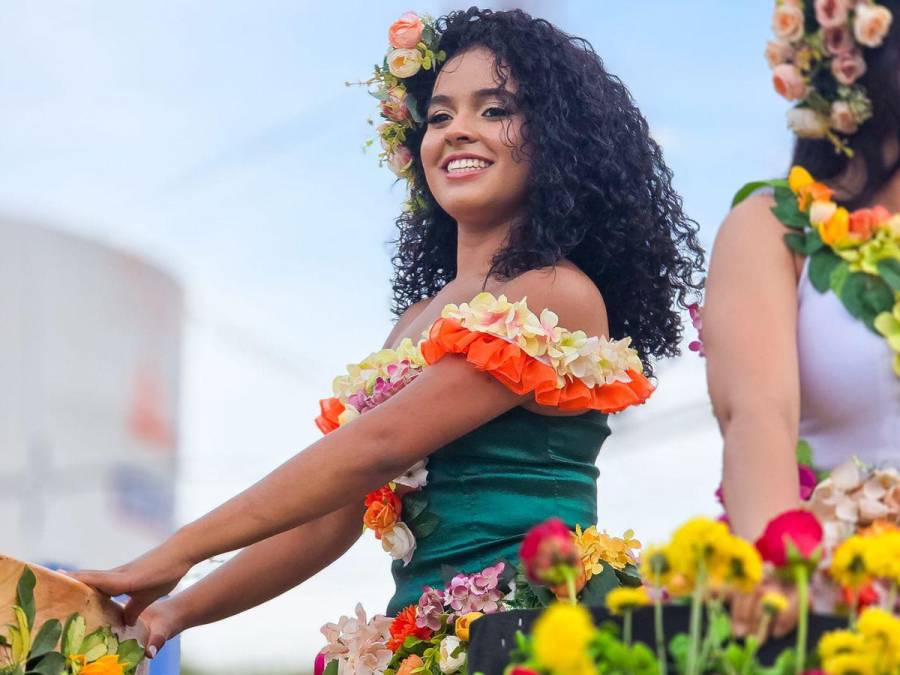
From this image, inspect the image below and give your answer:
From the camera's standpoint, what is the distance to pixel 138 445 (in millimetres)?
12461

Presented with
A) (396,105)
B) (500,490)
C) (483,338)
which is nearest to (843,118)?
(483,338)

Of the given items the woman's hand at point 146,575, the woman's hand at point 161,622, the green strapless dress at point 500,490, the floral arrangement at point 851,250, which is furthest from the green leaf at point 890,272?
the woman's hand at point 161,622

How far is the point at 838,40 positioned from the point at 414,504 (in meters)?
1.17

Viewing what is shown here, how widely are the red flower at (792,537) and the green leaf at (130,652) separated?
1.37 meters

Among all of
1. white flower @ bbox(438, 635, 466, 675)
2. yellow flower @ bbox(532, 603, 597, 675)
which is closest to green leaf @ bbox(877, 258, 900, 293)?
yellow flower @ bbox(532, 603, 597, 675)

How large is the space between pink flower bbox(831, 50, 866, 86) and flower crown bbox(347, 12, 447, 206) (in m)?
1.33

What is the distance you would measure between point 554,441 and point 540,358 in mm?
158

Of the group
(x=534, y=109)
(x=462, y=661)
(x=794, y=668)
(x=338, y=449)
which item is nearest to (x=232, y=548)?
(x=338, y=449)

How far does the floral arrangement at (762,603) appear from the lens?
49.0 inches

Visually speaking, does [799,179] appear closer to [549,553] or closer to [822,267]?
[822,267]

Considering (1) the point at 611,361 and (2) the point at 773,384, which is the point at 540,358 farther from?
(2) the point at 773,384

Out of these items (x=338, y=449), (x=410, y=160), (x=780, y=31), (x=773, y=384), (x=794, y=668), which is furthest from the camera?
(x=410, y=160)

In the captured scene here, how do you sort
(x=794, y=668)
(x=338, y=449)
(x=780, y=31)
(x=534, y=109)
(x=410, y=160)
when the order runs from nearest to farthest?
1. (x=794, y=668)
2. (x=780, y=31)
3. (x=338, y=449)
4. (x=534, y=109)
5. (x=410, y=160)

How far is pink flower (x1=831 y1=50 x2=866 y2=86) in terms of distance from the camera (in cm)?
171
